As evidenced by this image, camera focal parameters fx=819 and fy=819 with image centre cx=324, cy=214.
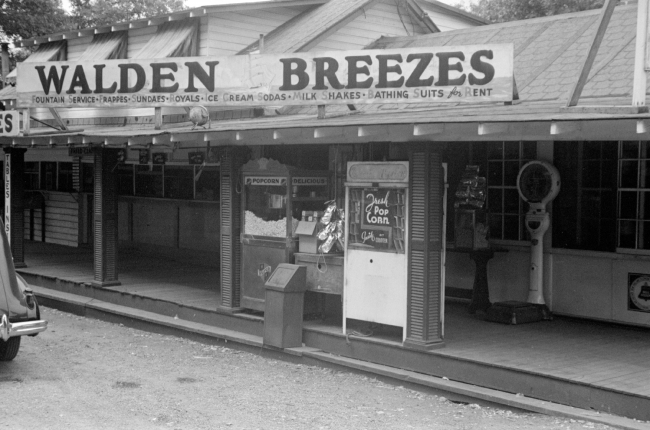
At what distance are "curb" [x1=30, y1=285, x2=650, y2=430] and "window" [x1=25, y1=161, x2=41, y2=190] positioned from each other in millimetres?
8458

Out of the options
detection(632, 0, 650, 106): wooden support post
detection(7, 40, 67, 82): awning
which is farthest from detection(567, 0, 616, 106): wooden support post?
detection(7, 40, 67, 82): awning

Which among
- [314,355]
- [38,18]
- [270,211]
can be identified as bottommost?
[314,355]

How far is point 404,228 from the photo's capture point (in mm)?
9102

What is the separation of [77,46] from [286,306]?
12098 mm

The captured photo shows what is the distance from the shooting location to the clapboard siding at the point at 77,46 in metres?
19.2

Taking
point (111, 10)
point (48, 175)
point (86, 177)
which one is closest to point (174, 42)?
point (86, 177)

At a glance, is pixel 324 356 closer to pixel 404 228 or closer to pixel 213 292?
pixel 404 228

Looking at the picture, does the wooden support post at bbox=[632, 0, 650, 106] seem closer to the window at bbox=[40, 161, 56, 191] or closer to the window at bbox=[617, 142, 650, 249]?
the window at bbox=[617, 142, 650, 249]

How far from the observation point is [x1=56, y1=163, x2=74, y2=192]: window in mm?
21641

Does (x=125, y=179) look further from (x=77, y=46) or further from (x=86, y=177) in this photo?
(x=77, y=46)

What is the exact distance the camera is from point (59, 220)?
2209 centimetres

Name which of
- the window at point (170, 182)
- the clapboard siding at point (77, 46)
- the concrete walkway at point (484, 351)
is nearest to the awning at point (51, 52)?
the clapboard siding at point (77, 46)

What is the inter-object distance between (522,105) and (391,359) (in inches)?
138

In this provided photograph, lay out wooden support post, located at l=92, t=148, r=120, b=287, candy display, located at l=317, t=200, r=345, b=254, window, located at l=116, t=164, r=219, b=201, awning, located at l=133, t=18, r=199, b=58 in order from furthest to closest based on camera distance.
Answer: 1. window, located at l=116, t=164, r=219, b=201
2. awning, located at l=133, t=18, r=199, b=58
3. wooden support post, located at l=92, t=148, r=120, b=287
4. candy display, located at l=317, t=200, r=345, b=254
